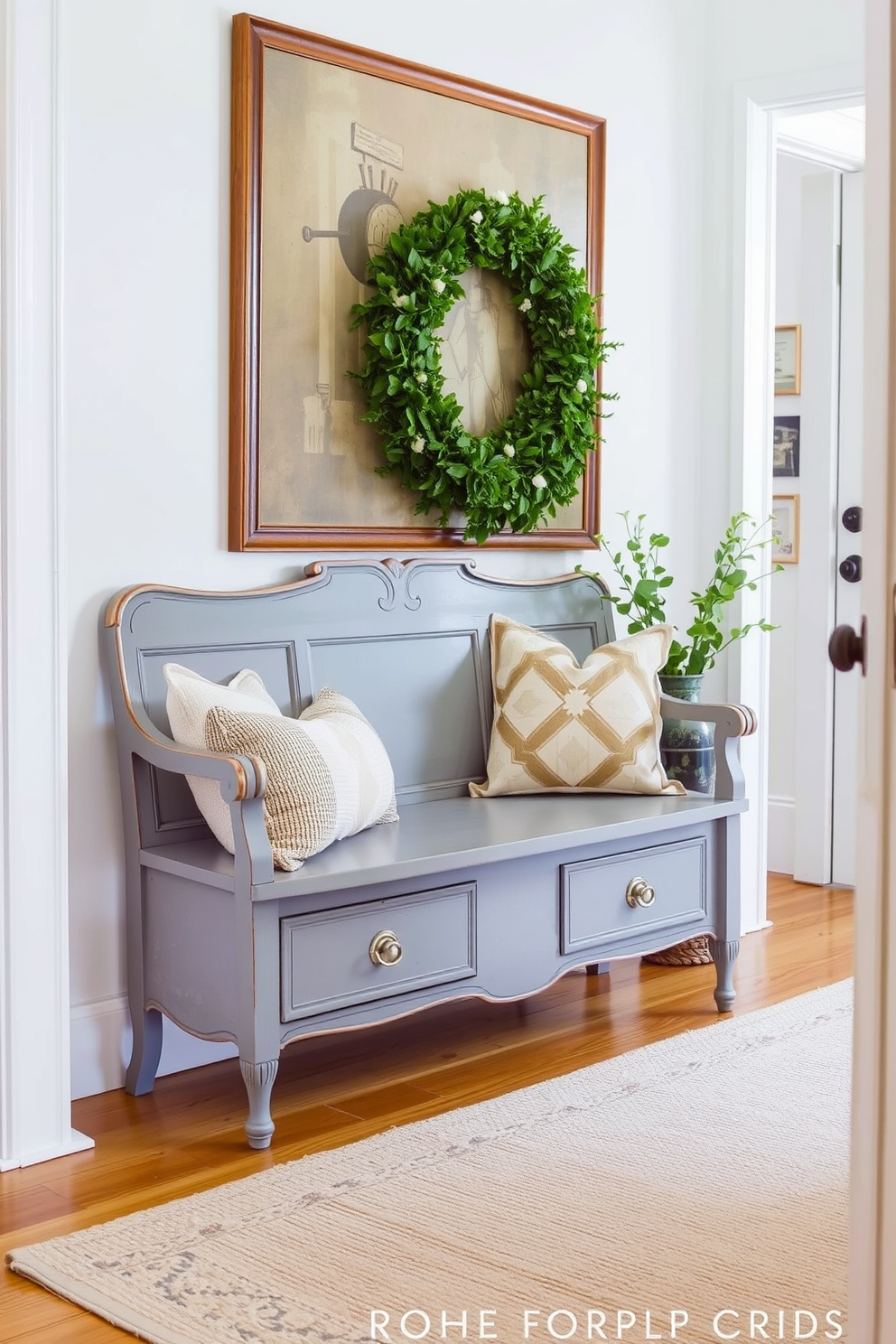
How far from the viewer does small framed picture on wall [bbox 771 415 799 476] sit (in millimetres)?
4805

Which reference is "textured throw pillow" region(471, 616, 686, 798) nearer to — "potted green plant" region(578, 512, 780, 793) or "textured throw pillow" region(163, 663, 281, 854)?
"potted green plant" region(578, 512, 780, 793)

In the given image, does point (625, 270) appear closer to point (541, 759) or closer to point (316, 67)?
point (316, 67)

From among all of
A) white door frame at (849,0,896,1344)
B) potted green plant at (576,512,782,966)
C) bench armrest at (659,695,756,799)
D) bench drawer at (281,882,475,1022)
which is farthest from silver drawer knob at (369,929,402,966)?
white door frame at (849,0,896,1344)

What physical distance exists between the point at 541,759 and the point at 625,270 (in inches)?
57.0

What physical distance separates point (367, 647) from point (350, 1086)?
3.10 ft

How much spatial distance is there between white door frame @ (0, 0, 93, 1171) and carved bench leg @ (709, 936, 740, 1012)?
59.3 inches

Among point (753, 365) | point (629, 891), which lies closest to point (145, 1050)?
point (629, 891)

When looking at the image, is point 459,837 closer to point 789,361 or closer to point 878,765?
point 878,765

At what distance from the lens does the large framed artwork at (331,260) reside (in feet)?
9.87

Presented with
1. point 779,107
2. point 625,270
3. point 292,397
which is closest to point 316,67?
point 292,397

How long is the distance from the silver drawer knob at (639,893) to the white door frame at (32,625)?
1244 millimetres

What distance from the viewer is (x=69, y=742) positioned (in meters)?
2.78

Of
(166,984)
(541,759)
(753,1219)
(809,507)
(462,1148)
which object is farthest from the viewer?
(809,507)

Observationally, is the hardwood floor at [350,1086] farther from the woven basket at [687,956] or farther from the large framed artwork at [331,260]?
the large framed artwork at [331,260]
